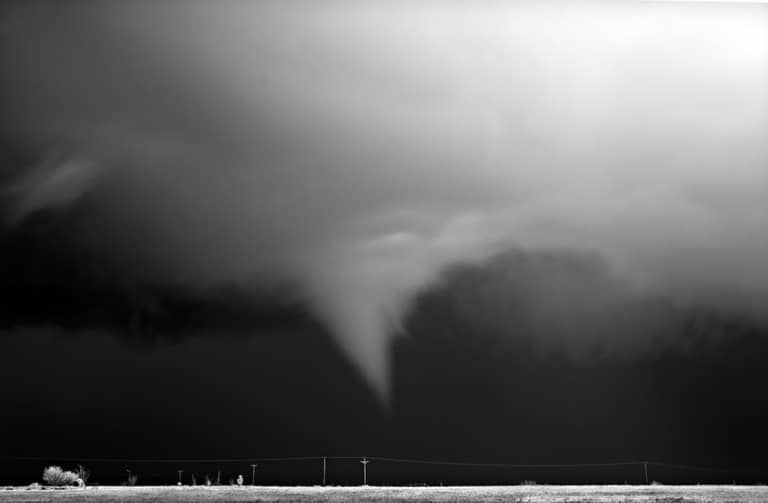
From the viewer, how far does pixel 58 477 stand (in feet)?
68.6

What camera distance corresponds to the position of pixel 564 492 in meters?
16.0

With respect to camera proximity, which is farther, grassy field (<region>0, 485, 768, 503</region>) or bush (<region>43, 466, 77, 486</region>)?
bush (<region>43, 466, 77, 486</region>)

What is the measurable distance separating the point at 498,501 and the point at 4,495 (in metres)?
9.06

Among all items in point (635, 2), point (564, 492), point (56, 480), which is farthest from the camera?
point (56, 480)

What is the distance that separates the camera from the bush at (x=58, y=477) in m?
20.7

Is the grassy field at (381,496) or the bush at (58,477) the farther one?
the bush at (58,477)

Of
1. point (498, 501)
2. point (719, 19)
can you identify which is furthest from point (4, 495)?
point (719, 19)

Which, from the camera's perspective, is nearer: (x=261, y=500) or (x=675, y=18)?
(x=675, y=18)

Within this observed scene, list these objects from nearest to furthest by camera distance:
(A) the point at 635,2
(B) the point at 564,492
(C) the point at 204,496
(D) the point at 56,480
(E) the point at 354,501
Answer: (A) the point at 635,2 → (E) the point at 354,501 → (C) the point at 204,496 → (B) the point at 564,492 → (D) the point at 56,480

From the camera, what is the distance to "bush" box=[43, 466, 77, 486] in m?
20.7

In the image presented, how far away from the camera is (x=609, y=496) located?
1492cm

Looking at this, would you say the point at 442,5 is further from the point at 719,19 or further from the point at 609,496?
the point at 609,496

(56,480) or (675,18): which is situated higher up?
(675,18)

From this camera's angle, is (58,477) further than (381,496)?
Yes
